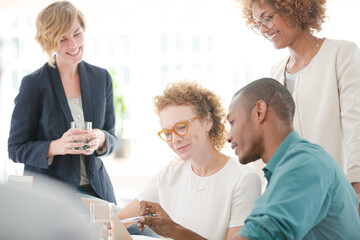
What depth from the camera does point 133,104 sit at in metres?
5.89

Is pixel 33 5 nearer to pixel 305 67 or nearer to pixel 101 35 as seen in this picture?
pixel 101 35

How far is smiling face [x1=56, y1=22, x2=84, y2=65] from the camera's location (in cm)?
249

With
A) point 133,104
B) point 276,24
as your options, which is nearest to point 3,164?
point 133,104

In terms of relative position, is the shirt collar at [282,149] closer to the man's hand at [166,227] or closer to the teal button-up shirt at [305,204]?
the teal button-up shirt at [305,204]

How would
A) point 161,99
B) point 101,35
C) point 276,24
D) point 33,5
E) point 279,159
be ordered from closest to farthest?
1. point 279,159
2. point 276,24
3. point 161,99
4. point 33,5
5. point 101,35

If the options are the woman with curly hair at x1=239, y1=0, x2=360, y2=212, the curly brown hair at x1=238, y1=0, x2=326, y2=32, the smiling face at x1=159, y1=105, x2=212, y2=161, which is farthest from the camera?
the smiling face at x1=159, y1=105, x2=212, y2=161

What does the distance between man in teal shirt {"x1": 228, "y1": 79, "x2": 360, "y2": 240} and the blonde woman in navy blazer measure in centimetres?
107

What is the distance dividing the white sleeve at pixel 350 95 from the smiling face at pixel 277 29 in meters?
0.26

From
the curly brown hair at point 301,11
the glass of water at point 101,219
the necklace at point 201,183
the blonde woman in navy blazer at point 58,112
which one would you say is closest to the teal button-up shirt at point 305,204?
the glass of water at point 101,219

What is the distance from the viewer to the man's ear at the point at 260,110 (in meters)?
1.48

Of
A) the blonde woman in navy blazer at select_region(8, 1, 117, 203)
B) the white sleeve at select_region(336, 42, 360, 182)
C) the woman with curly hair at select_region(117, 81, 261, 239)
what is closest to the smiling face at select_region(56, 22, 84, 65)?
the blonde woman in navy blazer at select_region(8, 1, 117, 203)

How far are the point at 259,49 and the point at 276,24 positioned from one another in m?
3.61

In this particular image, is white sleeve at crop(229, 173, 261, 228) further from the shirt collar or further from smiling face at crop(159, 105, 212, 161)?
the shirt collar

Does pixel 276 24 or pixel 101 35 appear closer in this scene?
pixel 276 24
